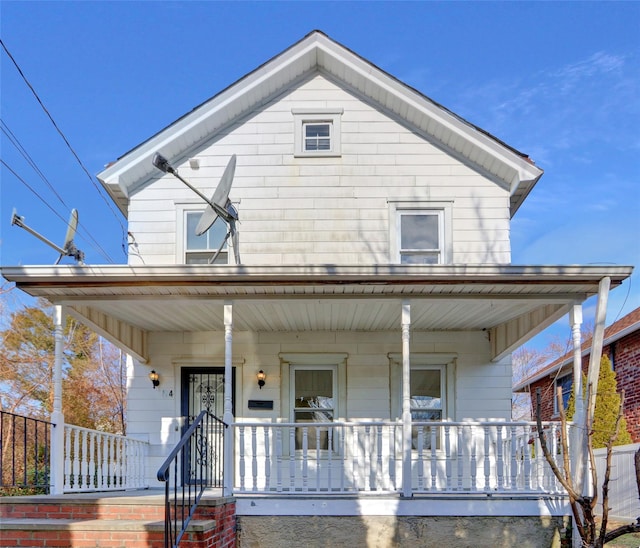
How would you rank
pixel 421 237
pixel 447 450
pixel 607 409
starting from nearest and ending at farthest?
1. pixel 447 450
2. pixel 421 237
3. pixel 607 409

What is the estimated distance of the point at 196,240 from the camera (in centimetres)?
989

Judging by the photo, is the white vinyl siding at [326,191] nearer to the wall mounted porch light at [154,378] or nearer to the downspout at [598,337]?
the wall mounted porch light at [154,378]


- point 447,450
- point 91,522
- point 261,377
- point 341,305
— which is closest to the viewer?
point 91,522

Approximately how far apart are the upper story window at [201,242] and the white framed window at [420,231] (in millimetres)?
2612

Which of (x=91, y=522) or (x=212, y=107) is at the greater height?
(x=212, y=107)

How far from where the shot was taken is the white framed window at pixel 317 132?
10.1m

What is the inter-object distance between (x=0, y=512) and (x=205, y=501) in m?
1.90

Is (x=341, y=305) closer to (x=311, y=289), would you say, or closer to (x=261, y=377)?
Answer: (x=311, y=289)

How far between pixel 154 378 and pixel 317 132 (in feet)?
15.1

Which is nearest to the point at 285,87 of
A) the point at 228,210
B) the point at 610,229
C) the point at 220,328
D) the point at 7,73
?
the point at 228,210

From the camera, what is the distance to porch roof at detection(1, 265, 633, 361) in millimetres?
6742

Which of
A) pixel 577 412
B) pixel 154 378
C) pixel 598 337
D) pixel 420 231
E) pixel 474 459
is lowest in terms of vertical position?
pixel 474 459

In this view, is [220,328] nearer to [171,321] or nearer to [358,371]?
[171,321]

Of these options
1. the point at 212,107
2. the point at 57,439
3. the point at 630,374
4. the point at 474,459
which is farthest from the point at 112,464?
the point at 630,374
